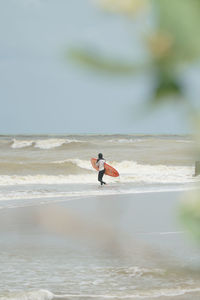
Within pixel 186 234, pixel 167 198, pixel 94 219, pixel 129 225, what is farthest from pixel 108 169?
pixel 186 234

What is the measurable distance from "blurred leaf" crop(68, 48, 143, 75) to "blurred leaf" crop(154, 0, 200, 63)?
0.02 m

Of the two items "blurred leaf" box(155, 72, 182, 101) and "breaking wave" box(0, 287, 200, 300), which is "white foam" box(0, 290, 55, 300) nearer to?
"breaking wave" box(0, 287, 200, 300)

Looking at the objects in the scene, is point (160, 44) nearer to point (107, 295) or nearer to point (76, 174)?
point (107, 295)

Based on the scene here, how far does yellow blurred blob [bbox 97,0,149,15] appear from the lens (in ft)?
0.97

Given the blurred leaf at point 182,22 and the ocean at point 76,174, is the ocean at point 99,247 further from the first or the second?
the ocean at point 76,174

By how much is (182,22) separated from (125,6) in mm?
30

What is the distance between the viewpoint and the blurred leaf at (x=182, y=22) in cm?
29

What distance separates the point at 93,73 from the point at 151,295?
6539 millimetres

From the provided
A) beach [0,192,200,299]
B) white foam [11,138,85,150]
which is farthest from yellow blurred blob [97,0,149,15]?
white foam [11,138,85,150]

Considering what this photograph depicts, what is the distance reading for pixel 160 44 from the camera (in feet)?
0.97

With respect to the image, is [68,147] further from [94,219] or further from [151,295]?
[151,295]

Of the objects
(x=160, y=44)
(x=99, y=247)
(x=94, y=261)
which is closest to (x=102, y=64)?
(x=160, y=44)

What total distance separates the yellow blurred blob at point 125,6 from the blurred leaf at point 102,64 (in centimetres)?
2

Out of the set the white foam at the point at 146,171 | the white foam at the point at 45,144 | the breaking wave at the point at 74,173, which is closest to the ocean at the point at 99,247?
the breaking wave at the point at 74,173
